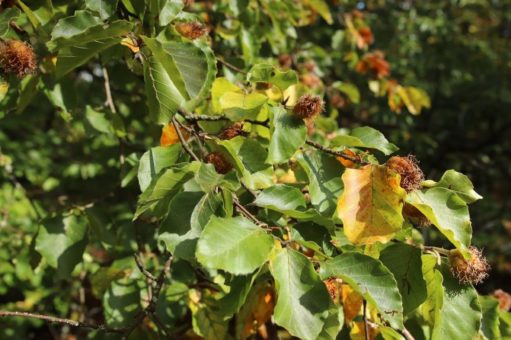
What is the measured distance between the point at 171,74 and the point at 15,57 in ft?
1.51

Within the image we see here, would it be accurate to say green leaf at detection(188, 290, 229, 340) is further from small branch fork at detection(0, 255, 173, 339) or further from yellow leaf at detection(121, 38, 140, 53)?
yellow leaf at detection(121, 38, 140, 53)

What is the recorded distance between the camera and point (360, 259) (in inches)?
37.8

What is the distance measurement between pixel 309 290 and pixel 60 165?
10.5ft

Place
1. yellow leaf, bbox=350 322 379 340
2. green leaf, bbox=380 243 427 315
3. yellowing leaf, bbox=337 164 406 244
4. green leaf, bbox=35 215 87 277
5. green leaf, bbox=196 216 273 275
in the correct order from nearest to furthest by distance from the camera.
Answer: green leaf, bbox=196 216 273 275, yellowing leaf, bbox=337 164 406 244, green leaf, bbox=380 243 427 315, yellow leaf, bbox=350 322 379 340, green leaf, bbox=35 215 87 277

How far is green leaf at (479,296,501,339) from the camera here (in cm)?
122

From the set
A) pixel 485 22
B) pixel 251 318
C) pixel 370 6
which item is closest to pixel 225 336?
pixel 251 318

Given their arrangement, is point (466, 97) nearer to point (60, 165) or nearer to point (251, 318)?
point (60, 165)

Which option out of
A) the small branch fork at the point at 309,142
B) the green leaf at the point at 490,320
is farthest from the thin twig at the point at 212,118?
the green leaf at the point at 490,320

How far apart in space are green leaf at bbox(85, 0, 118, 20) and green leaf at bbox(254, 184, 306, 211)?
0.55 meters

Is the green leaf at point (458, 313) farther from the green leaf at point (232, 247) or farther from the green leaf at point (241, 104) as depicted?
the green leaf at point (241, 104)

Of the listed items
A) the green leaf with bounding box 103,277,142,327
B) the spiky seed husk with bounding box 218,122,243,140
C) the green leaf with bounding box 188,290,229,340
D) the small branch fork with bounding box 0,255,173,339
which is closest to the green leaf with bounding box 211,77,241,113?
the spiky seed husk with bounding box 218,122,243,140

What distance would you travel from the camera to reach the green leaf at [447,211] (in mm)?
989

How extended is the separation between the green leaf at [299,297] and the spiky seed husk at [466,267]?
0.33 meters

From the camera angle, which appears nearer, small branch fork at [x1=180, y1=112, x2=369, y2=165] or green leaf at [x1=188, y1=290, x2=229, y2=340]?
small branch fork at [x1=180, y1=112, x2=369, y2=165]
